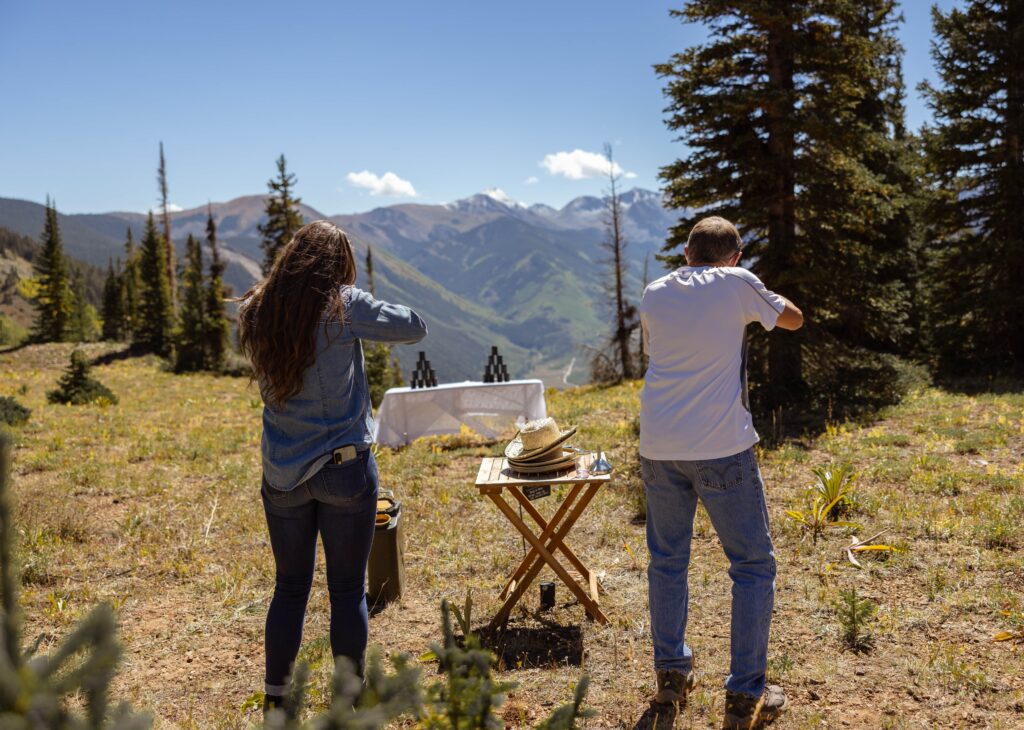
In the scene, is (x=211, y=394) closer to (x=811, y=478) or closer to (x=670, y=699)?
(x=811, y=478)

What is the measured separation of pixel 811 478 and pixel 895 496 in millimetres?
1099

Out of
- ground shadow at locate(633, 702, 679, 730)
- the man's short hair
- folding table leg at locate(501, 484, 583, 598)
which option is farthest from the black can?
the man's short hair

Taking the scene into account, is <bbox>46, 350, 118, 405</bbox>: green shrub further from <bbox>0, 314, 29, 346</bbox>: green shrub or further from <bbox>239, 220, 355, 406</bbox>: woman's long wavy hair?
<bbox>0, 314, 29, 346</bbox>: green shrub

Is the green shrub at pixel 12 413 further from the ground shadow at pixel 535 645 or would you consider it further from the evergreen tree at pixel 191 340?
the evergreen tree at pixel 191 340

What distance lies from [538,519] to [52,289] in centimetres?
5272

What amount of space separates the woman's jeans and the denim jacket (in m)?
0.10

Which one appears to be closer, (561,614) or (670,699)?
(670,699)

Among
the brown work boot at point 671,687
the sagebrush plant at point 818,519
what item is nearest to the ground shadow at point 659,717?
the brown work boot at point 671,687

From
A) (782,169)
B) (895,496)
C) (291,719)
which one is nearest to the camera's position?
(291,719)

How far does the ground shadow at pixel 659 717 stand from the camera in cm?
370

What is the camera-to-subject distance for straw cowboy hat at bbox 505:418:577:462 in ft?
15.6

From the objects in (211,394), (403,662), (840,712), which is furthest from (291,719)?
(211,394)

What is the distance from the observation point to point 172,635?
17.0 ft

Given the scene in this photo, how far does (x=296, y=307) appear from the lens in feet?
10.6
